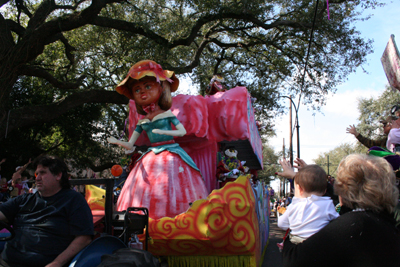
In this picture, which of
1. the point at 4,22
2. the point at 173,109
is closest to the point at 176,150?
the point at 173,109

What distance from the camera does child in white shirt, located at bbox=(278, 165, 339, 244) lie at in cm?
200

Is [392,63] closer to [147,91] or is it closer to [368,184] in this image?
[368,184]

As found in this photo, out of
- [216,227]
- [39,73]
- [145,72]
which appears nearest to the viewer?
[216,227]

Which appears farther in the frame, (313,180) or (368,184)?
(313,180)

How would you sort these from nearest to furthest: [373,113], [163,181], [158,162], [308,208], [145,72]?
[308,208] → [163,181] → [158,162] → [145,72] → [373,113]

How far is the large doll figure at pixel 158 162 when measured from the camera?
4.30m

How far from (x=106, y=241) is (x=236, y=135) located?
348cm

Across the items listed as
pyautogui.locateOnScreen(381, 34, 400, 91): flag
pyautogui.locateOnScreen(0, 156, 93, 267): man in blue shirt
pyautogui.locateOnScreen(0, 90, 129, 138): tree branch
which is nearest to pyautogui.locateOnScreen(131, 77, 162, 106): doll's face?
pyautogui.locateOnScreen(0, 156, 93, 267): man in blue shirt

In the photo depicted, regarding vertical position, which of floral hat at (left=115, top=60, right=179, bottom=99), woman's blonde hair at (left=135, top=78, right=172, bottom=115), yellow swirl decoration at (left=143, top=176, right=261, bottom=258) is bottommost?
yellow swirl decoration at (left=143, top=176, right=261, bottom=258)

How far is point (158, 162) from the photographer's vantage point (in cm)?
456

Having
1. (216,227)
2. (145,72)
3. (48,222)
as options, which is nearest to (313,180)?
(216,227)

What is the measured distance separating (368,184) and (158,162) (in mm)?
3289

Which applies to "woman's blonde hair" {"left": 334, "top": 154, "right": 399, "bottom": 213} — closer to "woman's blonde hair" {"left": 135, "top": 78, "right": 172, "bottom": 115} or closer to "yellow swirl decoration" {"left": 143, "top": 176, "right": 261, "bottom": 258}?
"yellow swirl decoration" {"left": 143, "top": 176, "right": 261, "bottom": 258}

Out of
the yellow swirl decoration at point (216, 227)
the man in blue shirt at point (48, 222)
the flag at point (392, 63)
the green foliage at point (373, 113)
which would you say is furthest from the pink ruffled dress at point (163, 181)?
the green foliage at point (373, 113)
